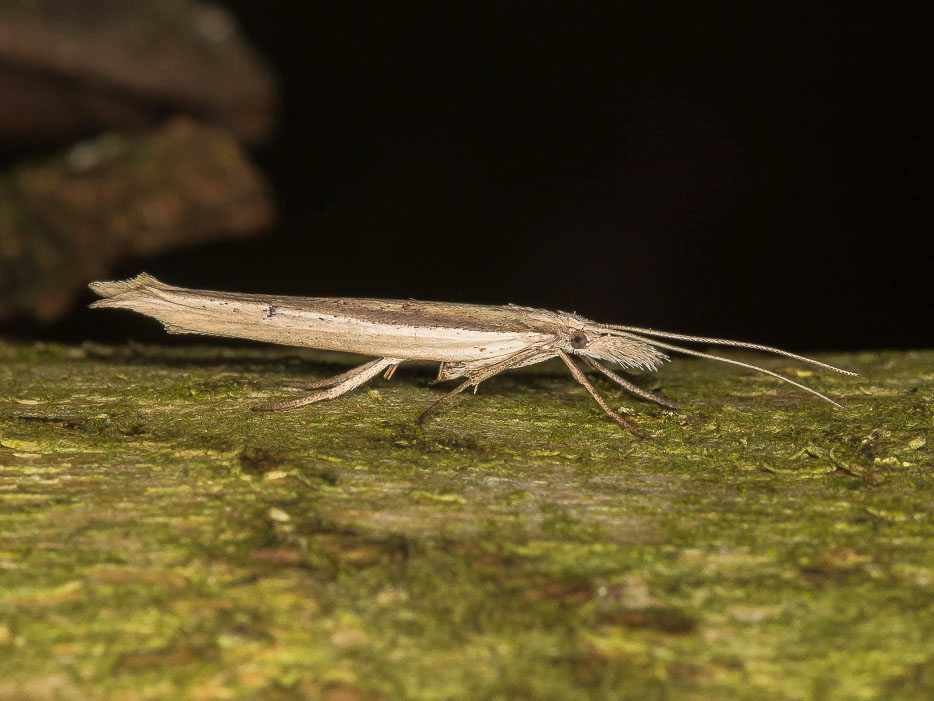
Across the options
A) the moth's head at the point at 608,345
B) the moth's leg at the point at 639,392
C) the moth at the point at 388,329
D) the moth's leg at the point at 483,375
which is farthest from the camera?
the moth's head at the point at 608,345

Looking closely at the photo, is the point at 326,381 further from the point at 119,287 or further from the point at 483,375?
the point at 119,287

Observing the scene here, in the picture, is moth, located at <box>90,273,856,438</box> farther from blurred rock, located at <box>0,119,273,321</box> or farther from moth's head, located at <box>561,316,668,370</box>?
blurred rock, located at <box>0,119,273,321</box>

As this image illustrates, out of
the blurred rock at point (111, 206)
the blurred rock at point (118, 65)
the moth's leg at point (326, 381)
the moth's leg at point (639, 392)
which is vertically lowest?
the moth's leg at point (326, 381)

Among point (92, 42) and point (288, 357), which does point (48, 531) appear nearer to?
point (288, 357)

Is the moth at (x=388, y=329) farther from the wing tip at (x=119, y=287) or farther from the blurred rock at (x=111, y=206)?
the blurred rock at (x=111, y=206)

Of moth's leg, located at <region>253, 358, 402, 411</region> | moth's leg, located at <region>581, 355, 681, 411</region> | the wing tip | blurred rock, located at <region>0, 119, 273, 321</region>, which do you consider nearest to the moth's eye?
moth's leg, located at <region>581, 355, 681, 411</region>

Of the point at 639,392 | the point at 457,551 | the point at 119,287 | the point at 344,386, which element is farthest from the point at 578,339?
the point at 119,287

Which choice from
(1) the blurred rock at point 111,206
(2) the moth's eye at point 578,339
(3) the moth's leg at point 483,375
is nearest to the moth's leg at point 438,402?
(3) the moth's leg at point 483,375
